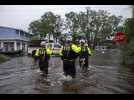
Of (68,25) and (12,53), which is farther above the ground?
(68,25)

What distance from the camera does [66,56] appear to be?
11.9 meters

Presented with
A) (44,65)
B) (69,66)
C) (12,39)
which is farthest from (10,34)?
(69,66)

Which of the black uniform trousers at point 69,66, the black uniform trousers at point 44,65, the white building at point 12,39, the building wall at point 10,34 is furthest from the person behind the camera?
the building wall at point 10,34

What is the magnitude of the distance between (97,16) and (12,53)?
17.8 m

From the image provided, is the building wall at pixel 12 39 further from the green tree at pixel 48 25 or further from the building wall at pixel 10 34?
the green tree at pixel 48 25

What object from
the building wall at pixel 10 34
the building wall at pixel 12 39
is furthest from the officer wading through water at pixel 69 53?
the building wall at pixel 10 34

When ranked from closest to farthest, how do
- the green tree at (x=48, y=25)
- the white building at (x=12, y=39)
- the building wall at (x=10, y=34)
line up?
the green tree at (x=48, y=25) < the white building at (x=12, y=39) < the building wall at (x=10, y=34)

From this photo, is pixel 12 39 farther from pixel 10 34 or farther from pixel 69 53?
pixel 69 53

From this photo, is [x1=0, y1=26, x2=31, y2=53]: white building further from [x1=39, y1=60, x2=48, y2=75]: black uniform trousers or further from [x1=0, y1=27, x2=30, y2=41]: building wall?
[x1=39, y1=60, x2=48, y2=75]: black uniform trousers

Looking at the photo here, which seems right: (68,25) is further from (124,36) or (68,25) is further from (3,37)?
(124,36)

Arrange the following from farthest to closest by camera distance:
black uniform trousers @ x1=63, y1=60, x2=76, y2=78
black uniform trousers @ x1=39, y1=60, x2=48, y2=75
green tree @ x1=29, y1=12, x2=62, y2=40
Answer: green tree @ x1=29, y1=12, x2=62, y2=40, black uniform trousers @ x1=39, y1=60, x2=48, y2=75, black uniform trousers @ x1=63, y1=60, x2=76, y2=78

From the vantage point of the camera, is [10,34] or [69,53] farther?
[10,34]

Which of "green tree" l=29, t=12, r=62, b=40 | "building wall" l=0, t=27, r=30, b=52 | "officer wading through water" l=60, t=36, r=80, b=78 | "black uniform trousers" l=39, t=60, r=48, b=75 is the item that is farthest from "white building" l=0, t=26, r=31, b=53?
"officer wading through water" l=60, t=36, r=80, b=78
